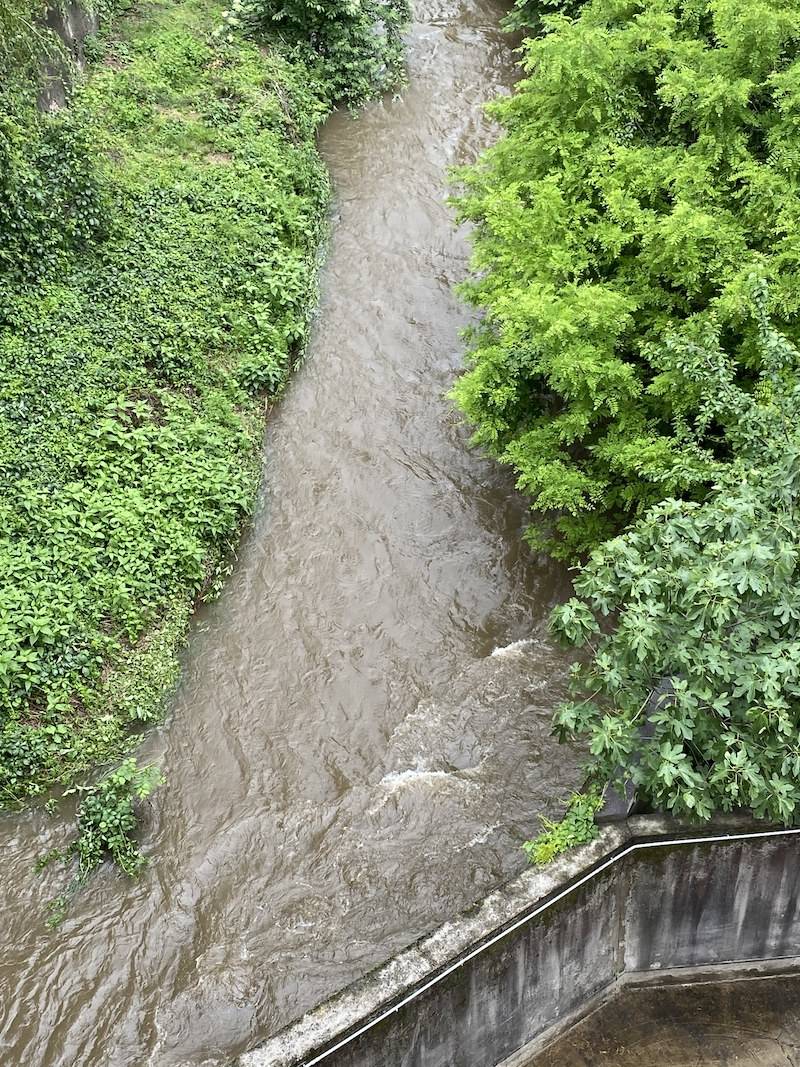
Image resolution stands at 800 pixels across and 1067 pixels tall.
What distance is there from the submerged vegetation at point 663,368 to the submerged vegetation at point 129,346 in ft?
11.6

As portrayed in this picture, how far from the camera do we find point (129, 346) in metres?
11.6

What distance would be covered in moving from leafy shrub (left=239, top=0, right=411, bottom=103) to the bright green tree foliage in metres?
8.44

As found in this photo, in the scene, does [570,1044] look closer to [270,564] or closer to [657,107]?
[270,564]

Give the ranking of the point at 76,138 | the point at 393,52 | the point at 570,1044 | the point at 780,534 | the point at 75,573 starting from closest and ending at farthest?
the point at 780,534 < the point at 570,1044 < the point at 75,573 < the point at 76,138 < the point at 393,52

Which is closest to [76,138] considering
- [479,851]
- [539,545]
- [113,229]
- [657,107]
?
[113,229]

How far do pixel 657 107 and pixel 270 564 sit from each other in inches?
253

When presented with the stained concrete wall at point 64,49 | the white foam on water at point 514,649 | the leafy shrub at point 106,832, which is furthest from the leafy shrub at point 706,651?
the stained concrete wall at point 64,49

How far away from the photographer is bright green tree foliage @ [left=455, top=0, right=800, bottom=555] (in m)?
8.15

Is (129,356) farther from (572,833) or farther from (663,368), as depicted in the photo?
(572,833)

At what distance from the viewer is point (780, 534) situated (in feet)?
18.9

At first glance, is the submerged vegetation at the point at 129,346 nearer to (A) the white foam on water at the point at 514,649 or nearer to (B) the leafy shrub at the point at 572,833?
(A) the white foam on water at the point at 514,649

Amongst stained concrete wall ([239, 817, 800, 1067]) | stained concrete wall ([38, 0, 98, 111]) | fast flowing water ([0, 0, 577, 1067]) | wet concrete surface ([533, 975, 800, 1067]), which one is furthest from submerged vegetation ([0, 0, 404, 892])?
wet concrete surface ([533, 975, 800, 1067])

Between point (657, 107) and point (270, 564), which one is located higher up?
point (657, 107)

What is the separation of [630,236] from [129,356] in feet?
20.5
